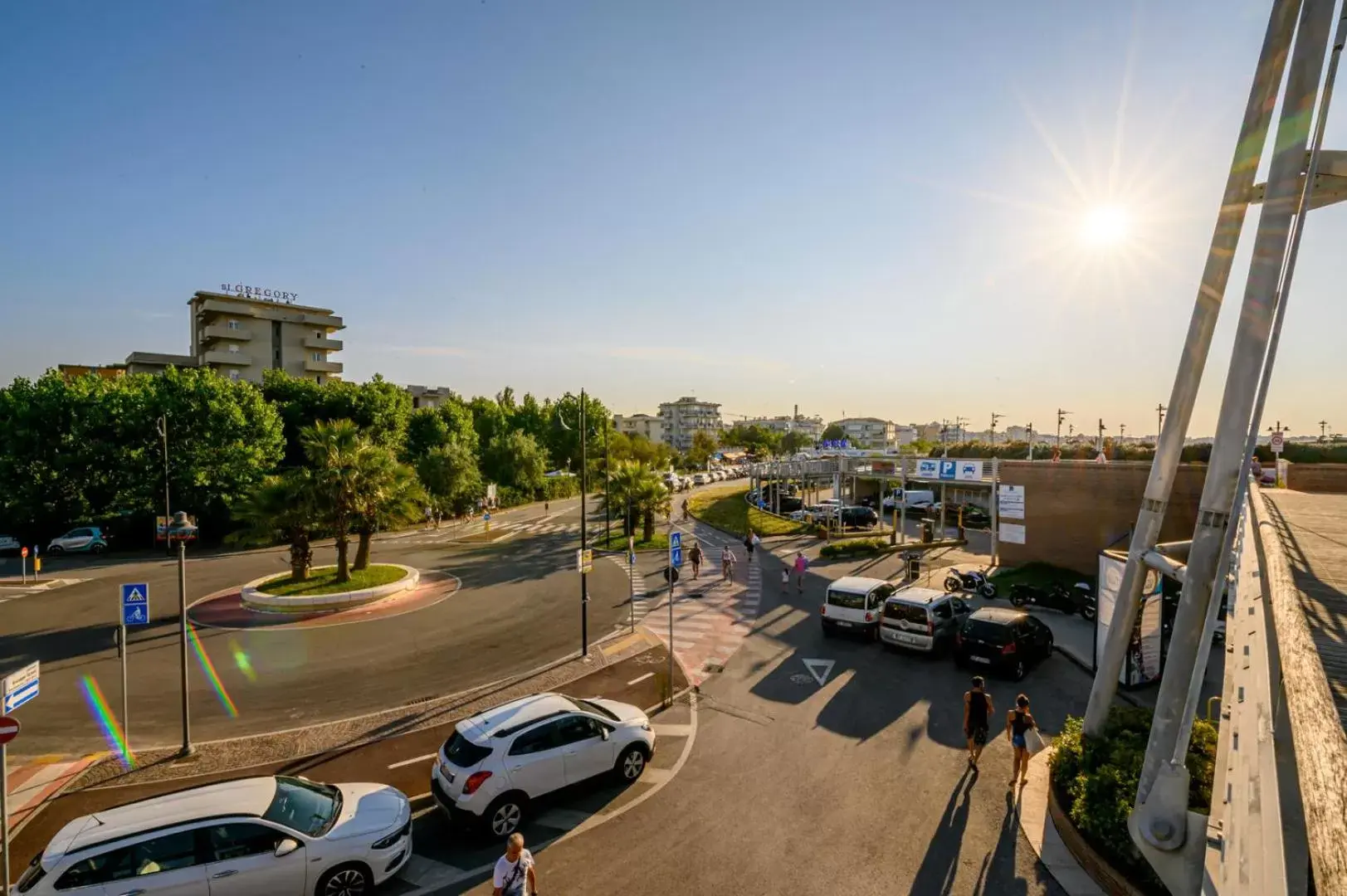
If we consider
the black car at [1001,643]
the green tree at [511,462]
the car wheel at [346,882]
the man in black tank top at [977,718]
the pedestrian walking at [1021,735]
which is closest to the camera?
the car wheel at [346,882]

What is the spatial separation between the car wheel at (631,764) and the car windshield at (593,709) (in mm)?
557

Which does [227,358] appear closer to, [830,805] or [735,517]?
[735,517]

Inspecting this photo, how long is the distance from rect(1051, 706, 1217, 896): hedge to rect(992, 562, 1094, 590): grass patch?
50.5 feet

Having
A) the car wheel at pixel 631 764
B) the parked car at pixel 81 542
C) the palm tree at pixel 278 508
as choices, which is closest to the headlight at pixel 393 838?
the car wheel at pixel 631 764

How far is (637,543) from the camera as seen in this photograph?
35500 millimetres

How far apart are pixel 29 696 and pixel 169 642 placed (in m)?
11.7

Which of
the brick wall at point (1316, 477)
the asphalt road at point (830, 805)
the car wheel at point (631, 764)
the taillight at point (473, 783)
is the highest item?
the brick wall at point (1316, 477)

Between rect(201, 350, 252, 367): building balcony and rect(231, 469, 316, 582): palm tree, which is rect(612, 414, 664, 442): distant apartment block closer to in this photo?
rect(201, 350, 252, 367): building balcony

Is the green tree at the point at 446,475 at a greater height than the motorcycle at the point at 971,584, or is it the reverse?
the green tree at the point at 446,475

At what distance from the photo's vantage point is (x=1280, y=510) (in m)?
11.8

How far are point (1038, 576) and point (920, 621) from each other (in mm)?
11919

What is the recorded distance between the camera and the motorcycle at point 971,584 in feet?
77.4

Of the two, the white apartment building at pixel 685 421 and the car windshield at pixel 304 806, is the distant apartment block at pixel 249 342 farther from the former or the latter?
the white apartment building at pixel 685 421

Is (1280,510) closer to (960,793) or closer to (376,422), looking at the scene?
(960,793)
